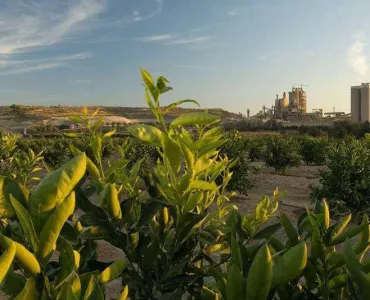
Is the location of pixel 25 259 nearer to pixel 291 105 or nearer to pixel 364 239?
pixel 364 239

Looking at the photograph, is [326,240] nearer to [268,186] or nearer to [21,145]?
[268,186]

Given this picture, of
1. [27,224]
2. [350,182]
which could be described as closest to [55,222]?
[27,224]

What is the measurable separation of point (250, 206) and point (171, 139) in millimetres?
8385

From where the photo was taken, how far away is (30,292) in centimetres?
70

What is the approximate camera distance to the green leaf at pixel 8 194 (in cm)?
84

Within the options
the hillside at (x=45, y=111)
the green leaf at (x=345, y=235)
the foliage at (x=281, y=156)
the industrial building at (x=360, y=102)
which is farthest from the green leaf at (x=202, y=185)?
the industrial building at (x=360, y=102)

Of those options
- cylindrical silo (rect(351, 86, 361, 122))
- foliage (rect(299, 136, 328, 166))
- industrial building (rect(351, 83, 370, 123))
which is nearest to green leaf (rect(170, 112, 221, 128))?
foliage (rect(299, 136, 328, 166))

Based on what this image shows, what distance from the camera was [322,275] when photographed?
99 cm

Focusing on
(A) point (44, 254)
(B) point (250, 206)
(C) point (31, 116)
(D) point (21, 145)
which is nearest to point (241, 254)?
(A) point (44, 254)

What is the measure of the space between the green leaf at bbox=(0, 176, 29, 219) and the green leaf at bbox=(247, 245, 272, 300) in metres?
0.53

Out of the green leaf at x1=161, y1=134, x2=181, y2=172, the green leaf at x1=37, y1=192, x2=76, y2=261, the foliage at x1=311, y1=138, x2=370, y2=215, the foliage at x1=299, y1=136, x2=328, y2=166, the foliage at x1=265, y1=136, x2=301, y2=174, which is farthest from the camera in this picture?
the foliage at x1=299, y1=136, x2=328, y2=166

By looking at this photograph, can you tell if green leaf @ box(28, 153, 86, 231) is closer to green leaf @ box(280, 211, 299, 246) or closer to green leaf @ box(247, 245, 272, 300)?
green leaf @ box(247, 245, 272, 300)

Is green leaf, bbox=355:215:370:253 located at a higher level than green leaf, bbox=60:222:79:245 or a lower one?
lower

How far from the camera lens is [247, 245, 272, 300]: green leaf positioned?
73 cm
